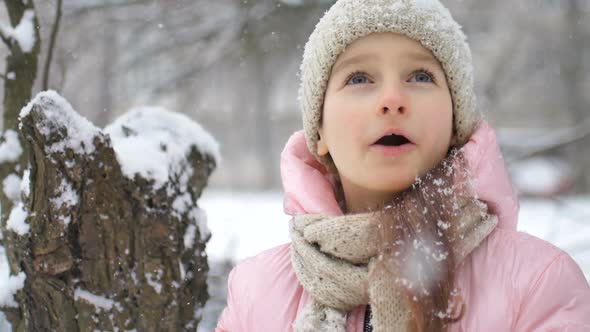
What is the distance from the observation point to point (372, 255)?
1.44 metres

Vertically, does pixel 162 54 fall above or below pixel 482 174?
above

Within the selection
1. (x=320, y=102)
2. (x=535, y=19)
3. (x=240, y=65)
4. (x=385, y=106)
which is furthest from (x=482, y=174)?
(x=535, y=19)

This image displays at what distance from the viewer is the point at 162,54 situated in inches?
165

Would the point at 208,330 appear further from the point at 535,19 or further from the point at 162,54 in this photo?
the point at 535,19

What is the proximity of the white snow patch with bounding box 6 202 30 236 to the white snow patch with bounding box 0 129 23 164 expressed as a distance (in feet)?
1.54

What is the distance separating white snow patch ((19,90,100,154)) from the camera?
5.58 feet

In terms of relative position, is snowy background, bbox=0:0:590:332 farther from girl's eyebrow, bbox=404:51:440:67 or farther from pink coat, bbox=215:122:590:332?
girl's eyebrow, bbox=404:51:440:67

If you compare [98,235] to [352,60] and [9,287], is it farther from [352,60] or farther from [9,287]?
[352,60]

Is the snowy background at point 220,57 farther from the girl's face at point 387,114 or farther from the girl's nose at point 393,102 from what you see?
the girl's nose at point 393,102

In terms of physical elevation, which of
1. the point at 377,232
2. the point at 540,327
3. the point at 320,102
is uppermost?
the point at 320,102

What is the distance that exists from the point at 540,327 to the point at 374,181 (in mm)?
505

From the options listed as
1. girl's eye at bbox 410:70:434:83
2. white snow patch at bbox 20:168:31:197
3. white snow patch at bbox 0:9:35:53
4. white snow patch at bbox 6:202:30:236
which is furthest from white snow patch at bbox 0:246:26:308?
girl's eye at bbox 410:70:434:83

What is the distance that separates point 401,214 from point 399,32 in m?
0.47

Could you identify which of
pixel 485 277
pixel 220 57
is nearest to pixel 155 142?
pixel 485 277
